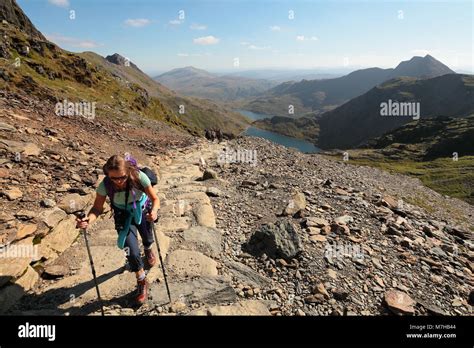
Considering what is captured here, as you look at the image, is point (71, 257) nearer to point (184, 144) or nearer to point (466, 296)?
point (466, 296)

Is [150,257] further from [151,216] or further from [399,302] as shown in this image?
[399,302]

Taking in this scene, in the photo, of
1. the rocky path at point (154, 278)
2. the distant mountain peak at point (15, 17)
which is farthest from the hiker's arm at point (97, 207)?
the distant mountain peak at point (15, 17)

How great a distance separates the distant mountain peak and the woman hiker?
4197 inches

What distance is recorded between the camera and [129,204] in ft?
23.0

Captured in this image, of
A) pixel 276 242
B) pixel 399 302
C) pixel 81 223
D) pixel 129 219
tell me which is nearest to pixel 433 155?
pixel 399 302

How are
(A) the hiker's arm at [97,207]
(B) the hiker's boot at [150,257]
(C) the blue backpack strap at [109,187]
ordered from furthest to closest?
1. (B) the hiker's boot at [150,257]
2. (A) the hiker's arm at [97,207]
3. (C) the blue backpack strap at [109,187]

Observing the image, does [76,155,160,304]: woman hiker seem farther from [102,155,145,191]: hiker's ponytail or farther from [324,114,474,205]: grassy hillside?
[324,114,474,205]: grassy hillside

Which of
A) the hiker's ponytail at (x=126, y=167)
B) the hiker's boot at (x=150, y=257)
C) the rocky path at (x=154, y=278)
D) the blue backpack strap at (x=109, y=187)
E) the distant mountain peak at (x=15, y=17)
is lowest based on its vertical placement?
the rocky path at (x=154, y=278)

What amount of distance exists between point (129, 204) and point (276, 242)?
5.33 metres

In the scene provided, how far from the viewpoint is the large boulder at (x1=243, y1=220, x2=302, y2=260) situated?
32.7 ft

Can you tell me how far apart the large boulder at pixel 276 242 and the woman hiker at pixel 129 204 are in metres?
4.23

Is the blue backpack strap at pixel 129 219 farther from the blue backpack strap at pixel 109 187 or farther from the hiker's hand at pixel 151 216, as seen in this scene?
the blue backpack strap at pixel 109 187

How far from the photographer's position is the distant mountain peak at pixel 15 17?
85.2 m
